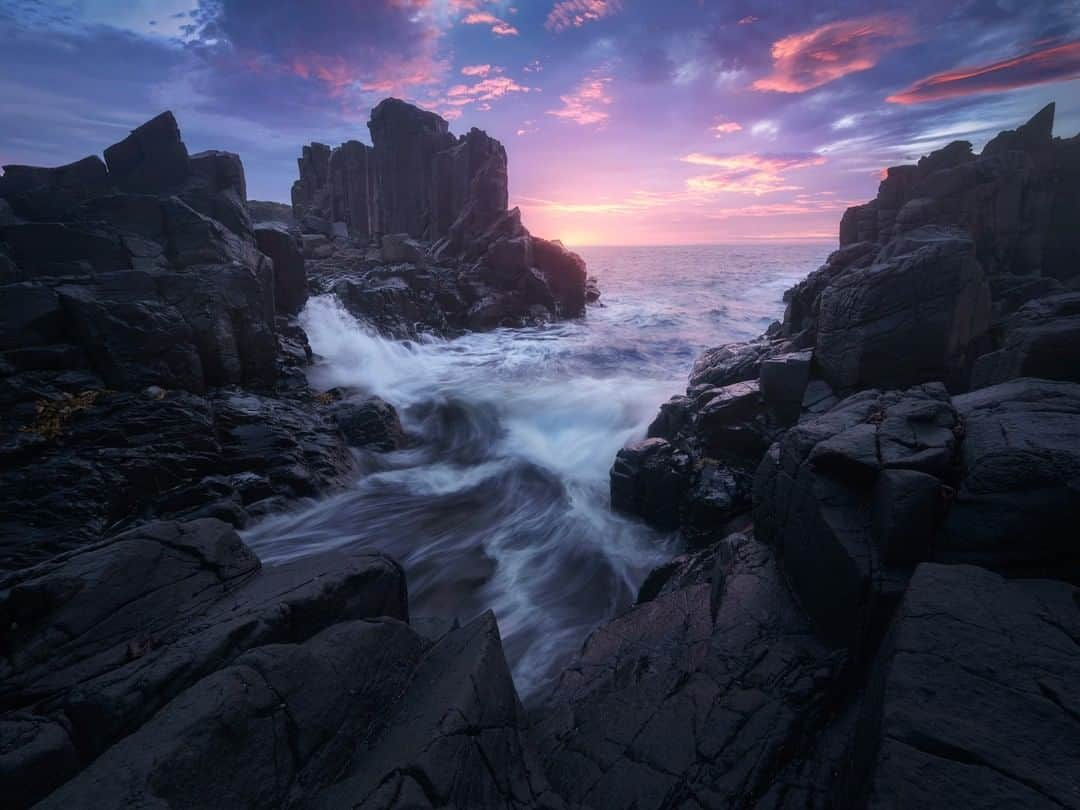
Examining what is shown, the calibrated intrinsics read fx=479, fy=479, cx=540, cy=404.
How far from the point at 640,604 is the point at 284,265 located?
23.8 m

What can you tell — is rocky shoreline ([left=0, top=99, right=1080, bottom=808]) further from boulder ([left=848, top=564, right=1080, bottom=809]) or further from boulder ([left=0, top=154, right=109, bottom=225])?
boulder ([left=0, top=154, right=109, bottom=225])

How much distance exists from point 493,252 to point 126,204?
26450 millimetres

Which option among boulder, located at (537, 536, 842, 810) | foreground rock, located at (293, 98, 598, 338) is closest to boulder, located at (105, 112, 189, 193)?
foreground rock, located at (293, 98, 598, 338)

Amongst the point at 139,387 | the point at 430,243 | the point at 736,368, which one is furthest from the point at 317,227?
the point at 736,368

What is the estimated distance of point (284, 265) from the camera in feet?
78.3

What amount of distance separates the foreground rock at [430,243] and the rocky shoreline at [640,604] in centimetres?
2024

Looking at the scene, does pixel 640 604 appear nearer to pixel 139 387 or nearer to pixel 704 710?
pixel 704 710

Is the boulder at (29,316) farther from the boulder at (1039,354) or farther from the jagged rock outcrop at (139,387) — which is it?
the boulder at (1039,354)

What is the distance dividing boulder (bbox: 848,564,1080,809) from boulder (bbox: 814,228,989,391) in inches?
275

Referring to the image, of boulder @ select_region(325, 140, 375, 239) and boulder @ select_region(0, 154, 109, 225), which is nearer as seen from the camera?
boulder @ select_region(0, 154, 109, 225)

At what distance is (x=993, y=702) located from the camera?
3.28 m

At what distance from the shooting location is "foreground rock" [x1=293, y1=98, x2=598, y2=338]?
35.1 m

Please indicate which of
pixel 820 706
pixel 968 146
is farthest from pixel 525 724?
pixel 968 146

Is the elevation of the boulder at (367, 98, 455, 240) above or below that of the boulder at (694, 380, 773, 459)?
above
